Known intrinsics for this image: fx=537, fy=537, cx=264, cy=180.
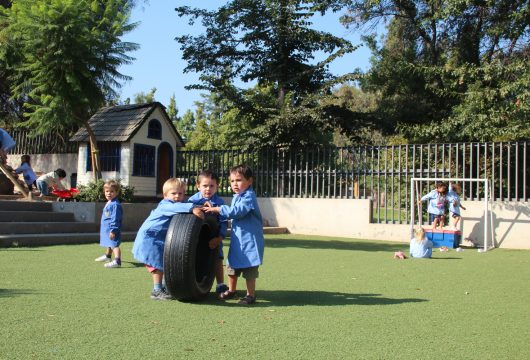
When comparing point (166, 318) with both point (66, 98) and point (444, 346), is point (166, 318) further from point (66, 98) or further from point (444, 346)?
point (66, 98)

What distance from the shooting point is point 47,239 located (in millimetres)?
11305

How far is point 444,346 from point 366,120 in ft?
52.5

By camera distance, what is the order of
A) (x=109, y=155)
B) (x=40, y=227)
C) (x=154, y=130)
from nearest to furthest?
1. (x=40, y=227)
2. (x=109, y=155)
3. (x=154, y=130)

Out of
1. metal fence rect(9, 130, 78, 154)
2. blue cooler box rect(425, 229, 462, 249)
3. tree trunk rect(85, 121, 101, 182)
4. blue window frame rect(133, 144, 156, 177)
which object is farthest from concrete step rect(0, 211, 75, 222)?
blue cooler box rect(425, 229, 462, 249)

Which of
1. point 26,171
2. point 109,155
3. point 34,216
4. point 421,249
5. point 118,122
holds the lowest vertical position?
point 421,249

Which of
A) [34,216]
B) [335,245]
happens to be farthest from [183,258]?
[34,216]

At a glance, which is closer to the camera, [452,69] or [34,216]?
[34,216]

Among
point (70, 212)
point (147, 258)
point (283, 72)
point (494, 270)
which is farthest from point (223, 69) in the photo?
point (147, 258)

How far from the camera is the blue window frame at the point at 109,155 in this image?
18094 mm

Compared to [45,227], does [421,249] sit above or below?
below

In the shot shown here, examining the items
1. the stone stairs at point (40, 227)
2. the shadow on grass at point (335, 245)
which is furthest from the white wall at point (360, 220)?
the stone stairs at point (40, 227)

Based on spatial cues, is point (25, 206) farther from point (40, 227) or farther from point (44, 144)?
point (44, 144)

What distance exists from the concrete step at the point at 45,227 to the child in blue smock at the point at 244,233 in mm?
7634

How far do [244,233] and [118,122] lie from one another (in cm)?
1394
